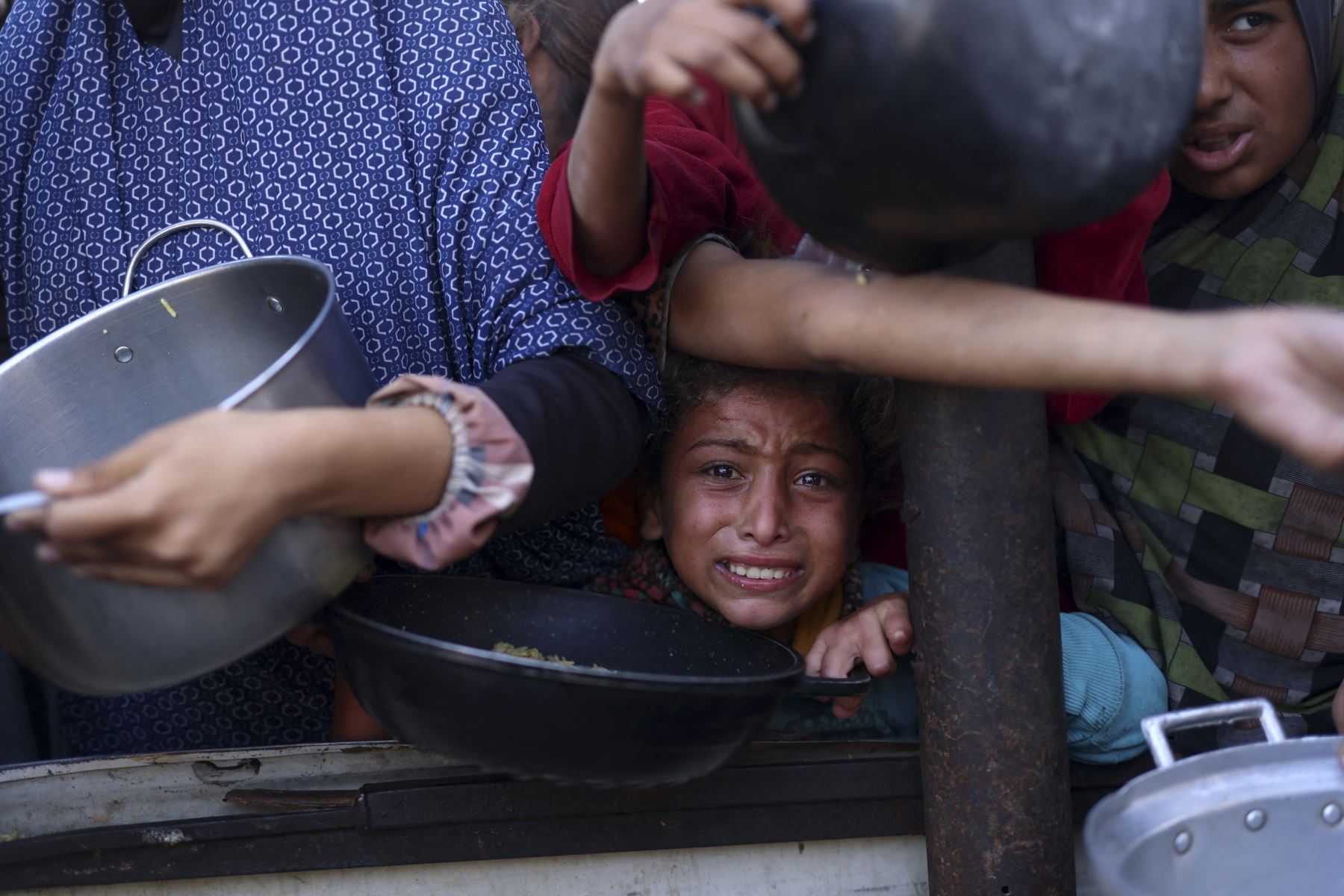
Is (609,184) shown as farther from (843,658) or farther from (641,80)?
(843,658)

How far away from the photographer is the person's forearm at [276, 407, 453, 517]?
86 centimetres

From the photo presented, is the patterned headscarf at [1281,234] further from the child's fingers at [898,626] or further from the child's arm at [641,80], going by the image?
the child's arm at [641,80]

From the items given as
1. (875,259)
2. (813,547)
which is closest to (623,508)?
(813,547)

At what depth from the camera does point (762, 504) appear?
1.51m

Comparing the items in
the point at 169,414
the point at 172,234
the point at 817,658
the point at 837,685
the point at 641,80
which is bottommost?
the point at 817,658

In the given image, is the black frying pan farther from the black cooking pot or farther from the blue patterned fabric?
the black cooking pot

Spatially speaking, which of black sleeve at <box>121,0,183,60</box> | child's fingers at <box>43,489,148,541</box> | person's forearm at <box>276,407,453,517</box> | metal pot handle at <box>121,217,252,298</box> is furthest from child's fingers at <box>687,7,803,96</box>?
black sleeve at <box>121,0,183,60</box>

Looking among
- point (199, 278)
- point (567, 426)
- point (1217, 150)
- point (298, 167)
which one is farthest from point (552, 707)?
point (1217, 150)

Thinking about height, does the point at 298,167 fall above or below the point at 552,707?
above

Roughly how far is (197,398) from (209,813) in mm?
452

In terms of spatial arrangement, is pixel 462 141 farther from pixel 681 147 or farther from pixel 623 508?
pixel 623 508

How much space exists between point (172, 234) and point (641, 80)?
2.55 ft

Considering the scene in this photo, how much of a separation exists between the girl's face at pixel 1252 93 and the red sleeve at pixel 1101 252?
1.28ft

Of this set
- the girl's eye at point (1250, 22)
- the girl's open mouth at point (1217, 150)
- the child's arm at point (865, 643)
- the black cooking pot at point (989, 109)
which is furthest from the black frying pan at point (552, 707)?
the girl's eye at point (1250, 22)
